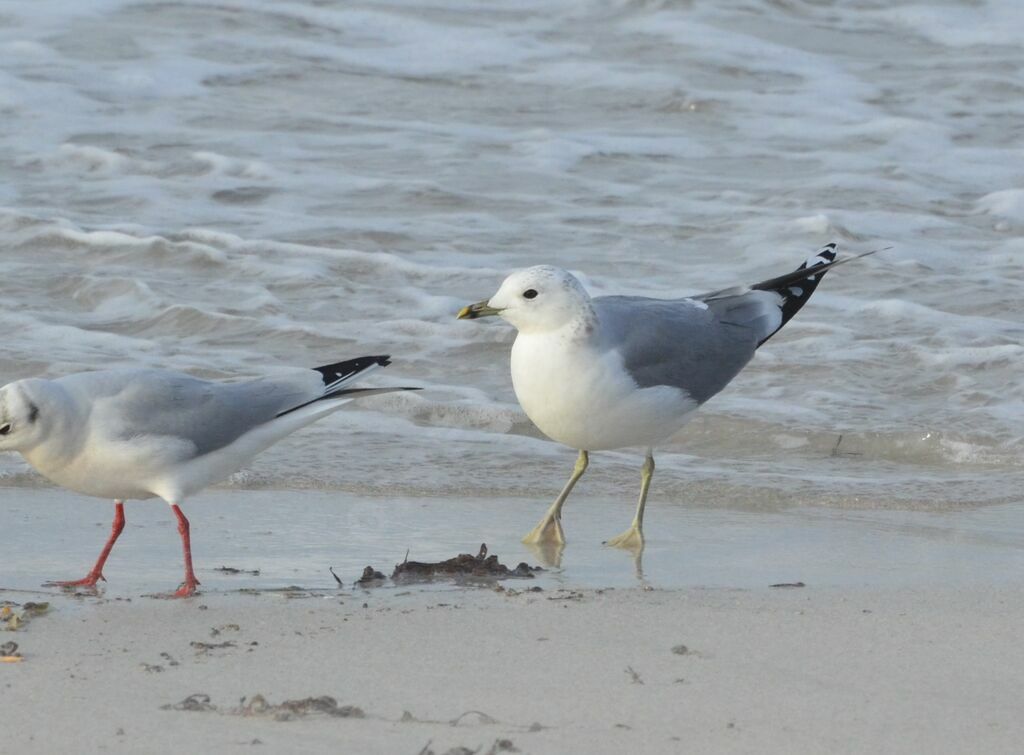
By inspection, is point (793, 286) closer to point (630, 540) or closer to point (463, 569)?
point (630, 540)

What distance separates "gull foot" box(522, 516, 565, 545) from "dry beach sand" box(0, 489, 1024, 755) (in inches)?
4.6

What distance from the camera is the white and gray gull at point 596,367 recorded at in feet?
18.2

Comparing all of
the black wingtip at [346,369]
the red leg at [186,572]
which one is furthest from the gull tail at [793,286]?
the red leg at [186,572]

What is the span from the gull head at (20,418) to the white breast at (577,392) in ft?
5.40

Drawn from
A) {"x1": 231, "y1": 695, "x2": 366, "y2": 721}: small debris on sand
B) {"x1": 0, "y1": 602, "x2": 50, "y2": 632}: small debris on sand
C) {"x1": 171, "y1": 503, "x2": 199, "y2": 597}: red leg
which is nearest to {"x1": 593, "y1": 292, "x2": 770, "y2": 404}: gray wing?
{"x1": 171, "y1": 503, "x2": 199, "y2": 597}: red leg

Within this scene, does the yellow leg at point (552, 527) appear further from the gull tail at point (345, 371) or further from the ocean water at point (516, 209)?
the gull tail at point (345, 371)

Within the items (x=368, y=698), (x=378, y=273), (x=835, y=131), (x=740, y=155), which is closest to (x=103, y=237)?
(x=378, y=273)

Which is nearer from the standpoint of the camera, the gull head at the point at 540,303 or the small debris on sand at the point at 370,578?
the small debris on sand at the point at 370,578

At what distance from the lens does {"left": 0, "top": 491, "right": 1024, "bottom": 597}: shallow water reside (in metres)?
4.96

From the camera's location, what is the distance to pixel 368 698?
358 centimetres

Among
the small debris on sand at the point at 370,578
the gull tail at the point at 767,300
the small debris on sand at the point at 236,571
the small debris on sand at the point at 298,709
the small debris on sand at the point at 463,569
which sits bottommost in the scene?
the small debris on sand at the point at 236,571

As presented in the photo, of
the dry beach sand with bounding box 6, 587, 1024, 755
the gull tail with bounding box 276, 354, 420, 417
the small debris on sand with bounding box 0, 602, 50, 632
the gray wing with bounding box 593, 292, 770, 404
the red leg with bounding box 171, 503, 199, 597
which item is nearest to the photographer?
the dry beach sand with bounding box 6, 587, 1024, 755

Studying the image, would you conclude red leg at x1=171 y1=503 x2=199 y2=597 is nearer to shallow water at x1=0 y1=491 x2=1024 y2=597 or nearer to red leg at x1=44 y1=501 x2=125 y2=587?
shallow water at x1=0 y1=491 x2=1024 y2=597

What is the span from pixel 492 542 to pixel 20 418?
63.2 inches
